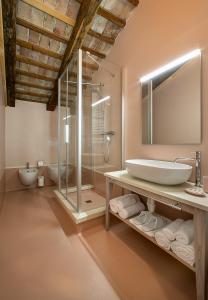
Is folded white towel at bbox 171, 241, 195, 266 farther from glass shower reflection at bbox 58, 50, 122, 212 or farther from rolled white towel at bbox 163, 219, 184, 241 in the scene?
glass shower reflection at bbox 58, 50, 122, 212

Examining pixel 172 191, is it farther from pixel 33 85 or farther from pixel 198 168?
pixel 33 85

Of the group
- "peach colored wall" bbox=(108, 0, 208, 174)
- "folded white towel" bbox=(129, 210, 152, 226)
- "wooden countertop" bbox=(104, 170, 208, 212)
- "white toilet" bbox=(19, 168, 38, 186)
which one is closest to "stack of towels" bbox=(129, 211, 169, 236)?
"folded white towel" bbox=(129, 210, 152, 226)

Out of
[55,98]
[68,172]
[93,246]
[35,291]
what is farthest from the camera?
[55,98]

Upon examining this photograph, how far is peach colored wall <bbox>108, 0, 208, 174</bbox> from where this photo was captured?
1.47 metres

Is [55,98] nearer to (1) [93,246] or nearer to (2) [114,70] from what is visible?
(2) [114,70]

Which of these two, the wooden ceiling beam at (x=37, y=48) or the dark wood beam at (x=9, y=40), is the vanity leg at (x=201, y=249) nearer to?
the dark wood beam at (x=9, y=40)

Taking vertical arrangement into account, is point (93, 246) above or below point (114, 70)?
below

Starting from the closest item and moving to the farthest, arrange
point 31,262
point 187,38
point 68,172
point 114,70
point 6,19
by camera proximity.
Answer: point 31,262 < point 187,38 < point 6,19 < point 114,70 < point 68,172

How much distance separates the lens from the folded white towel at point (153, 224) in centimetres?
149

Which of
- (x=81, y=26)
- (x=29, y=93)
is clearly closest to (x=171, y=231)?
(x=81, y=26)

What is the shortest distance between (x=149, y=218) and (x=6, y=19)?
2914 mm

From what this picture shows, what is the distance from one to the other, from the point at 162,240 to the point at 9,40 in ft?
10.1

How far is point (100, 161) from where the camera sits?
2.86 metres

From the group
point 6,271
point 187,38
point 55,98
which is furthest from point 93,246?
point 55,98
